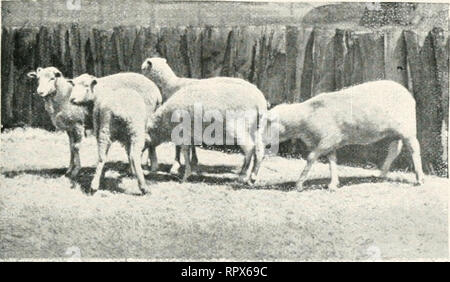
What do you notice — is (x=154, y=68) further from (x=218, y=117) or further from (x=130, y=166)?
(x=130, y=166)

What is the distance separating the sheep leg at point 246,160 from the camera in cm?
651

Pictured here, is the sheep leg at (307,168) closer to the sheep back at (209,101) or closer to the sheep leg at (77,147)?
the sheep back at (209,101)

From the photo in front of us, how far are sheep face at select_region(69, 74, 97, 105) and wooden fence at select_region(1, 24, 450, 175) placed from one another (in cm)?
24

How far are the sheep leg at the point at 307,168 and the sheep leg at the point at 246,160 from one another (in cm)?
45

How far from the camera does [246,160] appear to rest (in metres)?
6.55

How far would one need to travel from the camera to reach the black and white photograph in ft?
20.8

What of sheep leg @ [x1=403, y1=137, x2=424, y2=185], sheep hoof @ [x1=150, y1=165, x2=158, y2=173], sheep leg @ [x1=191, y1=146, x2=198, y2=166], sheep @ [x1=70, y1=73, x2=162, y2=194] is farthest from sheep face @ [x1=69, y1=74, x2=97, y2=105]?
sheep leg @ [x1=403, y1=137, x2=424, y2=185]

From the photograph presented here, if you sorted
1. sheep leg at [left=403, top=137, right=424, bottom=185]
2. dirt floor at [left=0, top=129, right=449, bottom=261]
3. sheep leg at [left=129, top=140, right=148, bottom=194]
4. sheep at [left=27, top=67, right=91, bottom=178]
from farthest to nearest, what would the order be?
sheep leg at [left=403, top=137, right=424, bottom=185]
sheep at [left=27, top=67, right=91, bottom=178]
sheep leg at [left=129, top=140, right=148, bottom=194]
dirt floor at [left=0, top=129, right=449, bottom=261]

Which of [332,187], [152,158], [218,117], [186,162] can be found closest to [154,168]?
[152,158]

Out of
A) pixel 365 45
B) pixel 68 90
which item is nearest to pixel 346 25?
pixel 365 45

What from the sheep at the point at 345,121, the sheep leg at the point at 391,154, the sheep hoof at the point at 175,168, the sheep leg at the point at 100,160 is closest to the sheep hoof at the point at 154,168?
the sheep hoof at the point at 175,168

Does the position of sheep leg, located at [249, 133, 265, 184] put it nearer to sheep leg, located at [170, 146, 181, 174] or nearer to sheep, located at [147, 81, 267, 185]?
sheep, located at [147, 81, 267, 185]

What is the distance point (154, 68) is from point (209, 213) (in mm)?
1408
